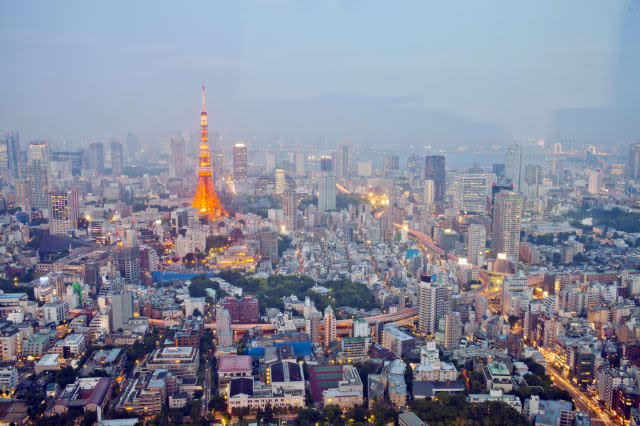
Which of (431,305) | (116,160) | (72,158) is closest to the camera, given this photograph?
(431,305)

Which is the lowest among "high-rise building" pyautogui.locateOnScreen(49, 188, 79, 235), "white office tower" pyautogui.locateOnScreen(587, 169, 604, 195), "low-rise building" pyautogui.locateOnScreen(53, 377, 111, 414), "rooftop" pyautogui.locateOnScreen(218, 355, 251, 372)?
"low-rise building" pyautogui.locateOnScreen(53, 377, 111, 414)

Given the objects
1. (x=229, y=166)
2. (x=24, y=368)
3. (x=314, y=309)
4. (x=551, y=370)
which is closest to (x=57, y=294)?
(x=24, y=368)

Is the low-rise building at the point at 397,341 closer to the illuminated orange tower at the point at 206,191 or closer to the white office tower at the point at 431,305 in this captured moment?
the white office tower at the point at 431,305

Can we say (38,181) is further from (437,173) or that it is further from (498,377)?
(498,377)

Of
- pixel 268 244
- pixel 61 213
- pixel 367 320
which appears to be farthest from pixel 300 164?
pixel 367 320

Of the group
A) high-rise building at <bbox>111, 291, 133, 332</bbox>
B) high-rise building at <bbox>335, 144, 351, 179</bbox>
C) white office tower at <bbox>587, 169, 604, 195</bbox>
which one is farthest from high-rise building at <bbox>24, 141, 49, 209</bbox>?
white office tower at <bbox>587, 169, 604, 195</bbox>

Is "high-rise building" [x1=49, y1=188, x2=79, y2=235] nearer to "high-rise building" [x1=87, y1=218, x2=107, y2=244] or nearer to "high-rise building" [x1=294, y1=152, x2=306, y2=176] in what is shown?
"high-rise building" [x1=87, y1=218, x2=107, y2=244]
